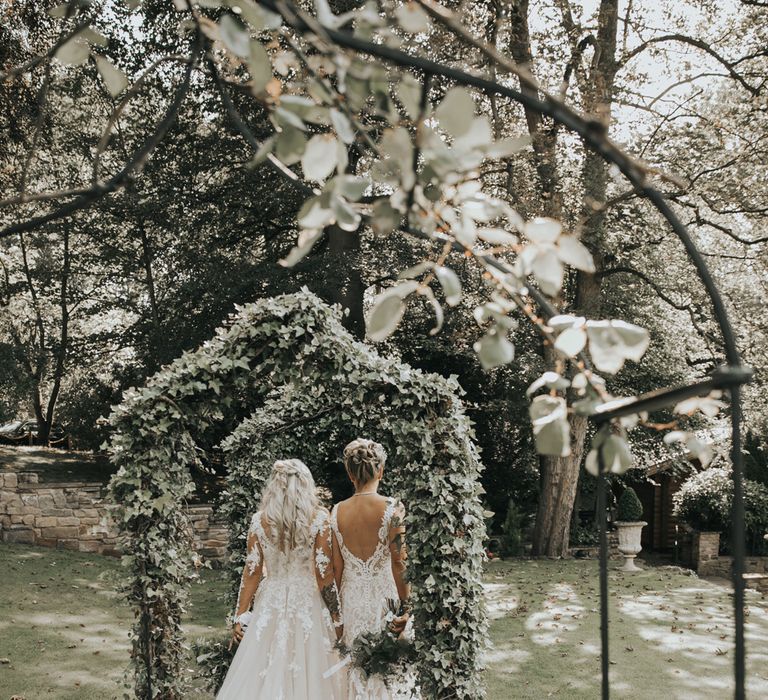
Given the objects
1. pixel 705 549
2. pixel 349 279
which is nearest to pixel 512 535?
pixel 705 549

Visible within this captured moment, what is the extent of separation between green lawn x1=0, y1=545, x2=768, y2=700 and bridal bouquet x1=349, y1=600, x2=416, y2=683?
1.69 metres

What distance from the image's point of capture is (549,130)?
14.7 metres

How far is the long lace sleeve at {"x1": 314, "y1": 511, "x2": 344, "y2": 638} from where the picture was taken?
5.69 metres

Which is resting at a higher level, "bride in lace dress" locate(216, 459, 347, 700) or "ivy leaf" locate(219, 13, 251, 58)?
"ivy leaf" locate(219, 13, 251, 58)

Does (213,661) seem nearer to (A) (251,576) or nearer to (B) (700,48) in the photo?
(A) (251,576)

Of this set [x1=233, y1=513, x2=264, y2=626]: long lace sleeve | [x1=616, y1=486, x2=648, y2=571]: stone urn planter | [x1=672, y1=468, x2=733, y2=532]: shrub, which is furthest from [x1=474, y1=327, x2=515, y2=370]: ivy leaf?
[x1=672, y1=468, x2=733, y2=532]: shrub

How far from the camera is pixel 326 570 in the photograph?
18.8 feet

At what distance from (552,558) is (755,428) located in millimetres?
5436

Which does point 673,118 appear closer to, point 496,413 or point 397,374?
point 496,413

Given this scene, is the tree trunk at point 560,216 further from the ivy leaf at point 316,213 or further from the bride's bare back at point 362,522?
the ivy leaf at point 316,213

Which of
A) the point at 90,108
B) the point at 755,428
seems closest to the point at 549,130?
the point at 755,428

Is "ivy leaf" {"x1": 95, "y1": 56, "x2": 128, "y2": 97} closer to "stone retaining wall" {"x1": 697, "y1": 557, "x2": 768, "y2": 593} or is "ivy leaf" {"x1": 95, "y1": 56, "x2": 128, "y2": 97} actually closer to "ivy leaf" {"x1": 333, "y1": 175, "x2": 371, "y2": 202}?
"ivy leaf" {"x1": 333, "y1": 175, "x2": 371, "y2": 202}

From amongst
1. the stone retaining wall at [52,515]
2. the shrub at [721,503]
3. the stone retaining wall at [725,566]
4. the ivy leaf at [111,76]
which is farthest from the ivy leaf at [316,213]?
the stone retaining wall at [725,566]

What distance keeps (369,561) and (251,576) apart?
2.86 ft
